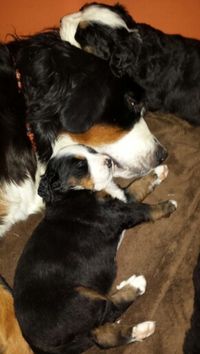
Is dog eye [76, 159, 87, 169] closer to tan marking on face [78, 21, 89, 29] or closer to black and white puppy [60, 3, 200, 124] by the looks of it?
black and white puppy [60, 3, 200, 124]

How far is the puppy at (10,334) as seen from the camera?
7.45ft

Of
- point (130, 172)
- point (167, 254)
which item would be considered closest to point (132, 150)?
point (130, 172)

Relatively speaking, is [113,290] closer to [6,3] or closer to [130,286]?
[130,286]

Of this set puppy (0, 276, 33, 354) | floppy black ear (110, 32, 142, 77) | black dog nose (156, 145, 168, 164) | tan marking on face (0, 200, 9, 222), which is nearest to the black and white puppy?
floppy black ear (110, 32, 142, 77)

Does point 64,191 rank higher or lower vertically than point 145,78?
lower

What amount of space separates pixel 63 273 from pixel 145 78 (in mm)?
1378

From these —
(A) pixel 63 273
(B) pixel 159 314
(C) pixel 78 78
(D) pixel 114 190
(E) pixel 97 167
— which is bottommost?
(B) pixel 159 314

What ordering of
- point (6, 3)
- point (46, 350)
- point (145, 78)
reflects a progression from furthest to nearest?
point (6, 3) < point (145, 78) < point (46, 350)

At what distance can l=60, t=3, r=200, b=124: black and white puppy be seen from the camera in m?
2.58

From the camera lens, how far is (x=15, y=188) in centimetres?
248

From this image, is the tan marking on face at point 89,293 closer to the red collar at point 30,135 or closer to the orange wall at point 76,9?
the red collar at point 30,135

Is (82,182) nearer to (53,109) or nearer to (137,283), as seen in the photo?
(53,109)

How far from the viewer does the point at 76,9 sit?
3.28 m

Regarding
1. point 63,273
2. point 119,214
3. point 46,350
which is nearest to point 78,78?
point 119,214
